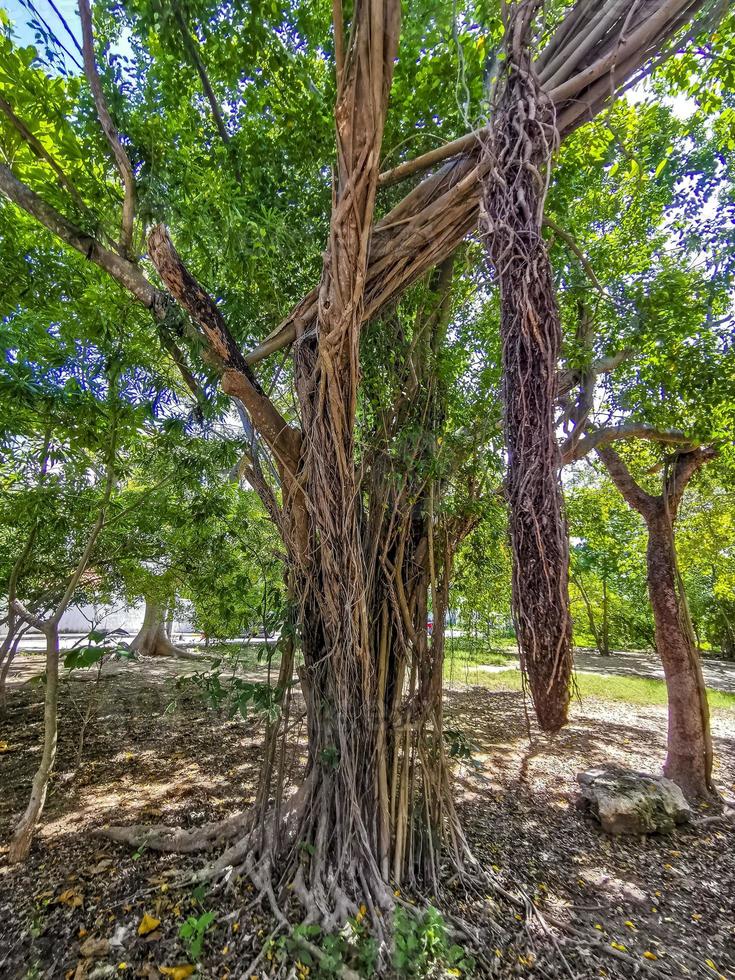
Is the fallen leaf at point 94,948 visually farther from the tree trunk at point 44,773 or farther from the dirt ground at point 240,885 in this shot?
the tree trunk at point 44,773

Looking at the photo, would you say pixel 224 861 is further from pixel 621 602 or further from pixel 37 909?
pixel 621 602

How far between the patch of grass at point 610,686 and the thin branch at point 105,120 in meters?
6.06

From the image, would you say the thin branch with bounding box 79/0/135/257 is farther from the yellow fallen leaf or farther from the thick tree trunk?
the thick tree trunk

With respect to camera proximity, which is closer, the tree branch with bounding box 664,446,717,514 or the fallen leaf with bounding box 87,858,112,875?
the fallen leaf with bounding box 87,858,112,875

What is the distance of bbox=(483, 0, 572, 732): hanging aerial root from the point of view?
89 cm

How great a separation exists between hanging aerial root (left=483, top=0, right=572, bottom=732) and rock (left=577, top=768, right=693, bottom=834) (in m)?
2.66

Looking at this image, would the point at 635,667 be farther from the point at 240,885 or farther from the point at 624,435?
the point at 240,885

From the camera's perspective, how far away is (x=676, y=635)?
11.7 feet

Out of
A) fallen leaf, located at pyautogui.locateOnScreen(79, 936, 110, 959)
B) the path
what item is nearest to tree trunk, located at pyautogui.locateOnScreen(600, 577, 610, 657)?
the path

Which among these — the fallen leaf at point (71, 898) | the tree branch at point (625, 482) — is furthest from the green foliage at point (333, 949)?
the tree branch at point (625, 482)

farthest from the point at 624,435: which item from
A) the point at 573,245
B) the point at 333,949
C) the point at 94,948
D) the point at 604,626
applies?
the point at 604,626

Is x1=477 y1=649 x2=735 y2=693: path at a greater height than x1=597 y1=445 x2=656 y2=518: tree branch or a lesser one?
lesser

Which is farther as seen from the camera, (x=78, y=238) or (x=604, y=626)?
(x=604, y=626)

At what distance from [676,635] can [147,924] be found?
12.1 ft
